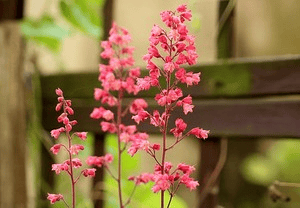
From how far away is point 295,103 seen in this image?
1.19m

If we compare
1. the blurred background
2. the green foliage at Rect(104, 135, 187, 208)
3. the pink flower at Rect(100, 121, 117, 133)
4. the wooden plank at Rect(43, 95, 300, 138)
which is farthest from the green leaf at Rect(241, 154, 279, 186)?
the pink flower at Rect(100, 121, 117, 133)

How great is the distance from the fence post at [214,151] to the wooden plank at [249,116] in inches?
2.1

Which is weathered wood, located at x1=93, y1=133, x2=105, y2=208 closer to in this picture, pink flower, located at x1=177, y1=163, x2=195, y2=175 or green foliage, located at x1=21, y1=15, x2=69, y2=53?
green foliage, located at x1=21, y1=15, x2=69, y2=53

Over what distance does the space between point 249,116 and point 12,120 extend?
81 cm

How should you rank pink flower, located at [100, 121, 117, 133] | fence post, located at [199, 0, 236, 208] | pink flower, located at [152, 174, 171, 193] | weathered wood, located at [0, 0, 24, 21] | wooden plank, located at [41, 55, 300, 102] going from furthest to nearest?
1. weathered wood, located at [0, 0, 24, 21]
2. fence post, located at [199, 0, 236, 208]
3. wooden plank, located at [41, 55, 300, 102]
4. pink flower, located at [100, 121, 117, 133]
5. pink flower, located at [152, 174, 171, 193]

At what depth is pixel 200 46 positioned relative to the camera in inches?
63.3

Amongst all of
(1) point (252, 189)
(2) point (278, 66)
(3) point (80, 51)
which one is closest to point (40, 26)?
(3) point (80, 51)

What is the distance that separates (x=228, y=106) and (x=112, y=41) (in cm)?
69

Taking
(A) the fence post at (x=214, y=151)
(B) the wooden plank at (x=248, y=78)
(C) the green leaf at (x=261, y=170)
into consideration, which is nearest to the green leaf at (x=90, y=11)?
(B) the wooden plank at (x=248, y=78)

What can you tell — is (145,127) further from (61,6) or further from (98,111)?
(98,111)

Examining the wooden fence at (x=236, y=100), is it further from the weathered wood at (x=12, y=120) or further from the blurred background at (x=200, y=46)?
the weathered wood at (x=12, y=120)

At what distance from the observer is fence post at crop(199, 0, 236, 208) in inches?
52.7

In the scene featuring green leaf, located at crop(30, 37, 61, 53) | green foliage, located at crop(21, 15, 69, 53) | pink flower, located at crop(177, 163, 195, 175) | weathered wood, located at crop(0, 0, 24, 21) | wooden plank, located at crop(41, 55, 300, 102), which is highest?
weathered wood, located at crop(0, 0, 24, 21)

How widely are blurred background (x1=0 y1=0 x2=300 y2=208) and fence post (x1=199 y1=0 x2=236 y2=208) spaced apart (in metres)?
0.15
